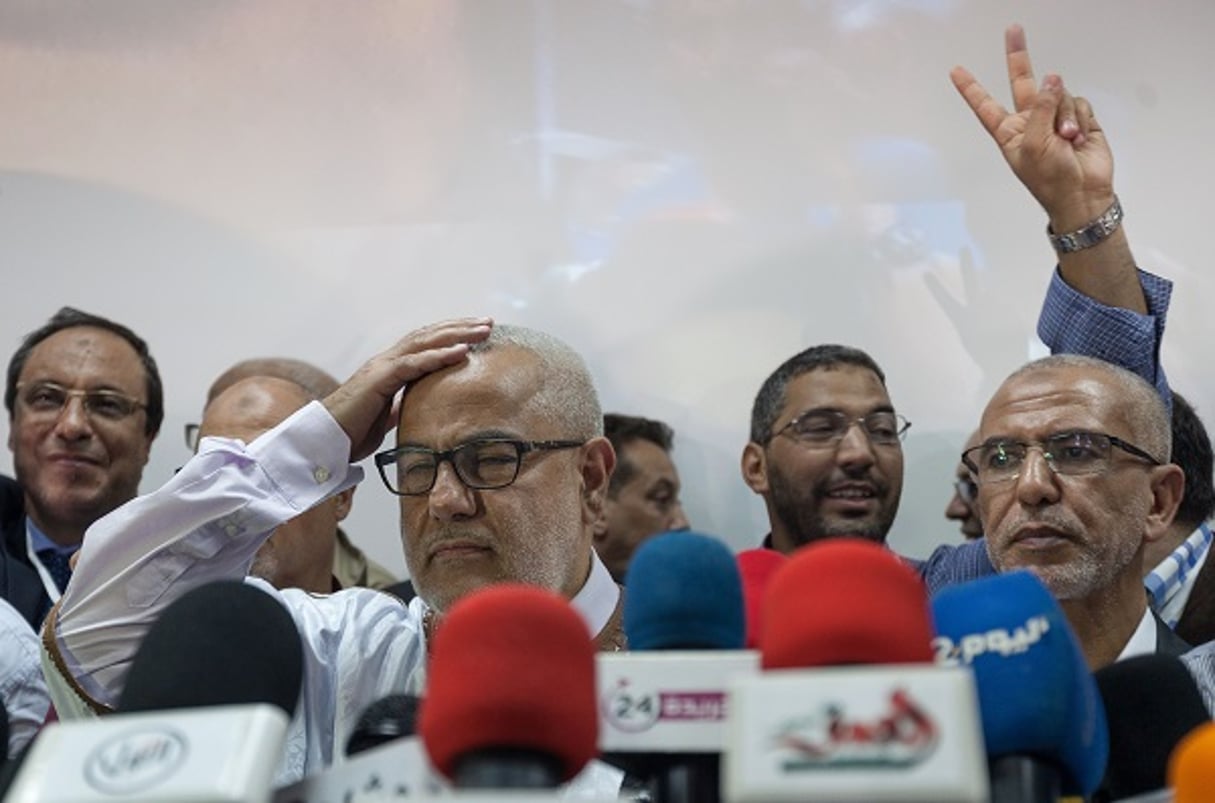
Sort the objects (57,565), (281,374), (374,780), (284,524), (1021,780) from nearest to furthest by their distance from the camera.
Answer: (1021,780) → (374,780) → (284,524) → (57,565) → (281,374)

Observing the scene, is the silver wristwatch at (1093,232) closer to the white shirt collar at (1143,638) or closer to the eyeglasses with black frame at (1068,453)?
the eyeglasses with black frame at (1068,453)

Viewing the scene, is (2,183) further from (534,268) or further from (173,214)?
(534,268)

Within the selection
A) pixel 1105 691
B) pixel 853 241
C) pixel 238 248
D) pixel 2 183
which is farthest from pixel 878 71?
pixel 1105 691

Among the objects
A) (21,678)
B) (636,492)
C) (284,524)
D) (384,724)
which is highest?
(636,492)

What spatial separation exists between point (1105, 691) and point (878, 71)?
8.88 ft

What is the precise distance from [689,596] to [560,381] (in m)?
1.15

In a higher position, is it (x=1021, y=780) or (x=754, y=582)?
(x=754, y=582)

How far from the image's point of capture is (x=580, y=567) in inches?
90.3

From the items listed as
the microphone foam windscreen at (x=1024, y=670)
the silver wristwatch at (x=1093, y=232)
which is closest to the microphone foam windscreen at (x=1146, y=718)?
the microphone foam windscreen at (x=1024, y=670)

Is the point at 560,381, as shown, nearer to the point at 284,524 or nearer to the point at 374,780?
the point at 284,524

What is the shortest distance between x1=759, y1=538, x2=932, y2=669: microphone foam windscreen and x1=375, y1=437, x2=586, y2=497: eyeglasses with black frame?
3.88 ft

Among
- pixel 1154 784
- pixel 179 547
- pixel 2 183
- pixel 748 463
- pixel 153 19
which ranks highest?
pixel 153 19

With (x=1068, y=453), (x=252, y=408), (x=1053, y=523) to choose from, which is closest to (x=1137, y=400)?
(x=1068, y=453)

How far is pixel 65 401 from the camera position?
11.1 feet
